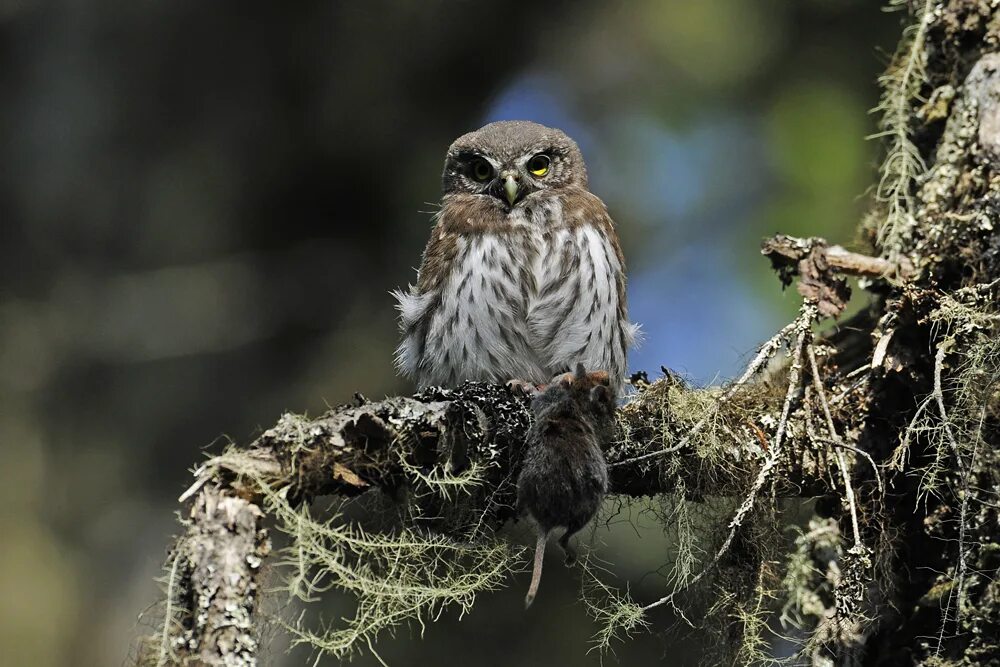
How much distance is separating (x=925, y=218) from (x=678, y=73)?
3319 millimetres

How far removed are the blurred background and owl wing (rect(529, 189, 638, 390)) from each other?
191 centimetres

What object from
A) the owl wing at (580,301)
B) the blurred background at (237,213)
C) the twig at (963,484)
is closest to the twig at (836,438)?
the twig at (963,484)

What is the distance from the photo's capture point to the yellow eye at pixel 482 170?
454 centimetres

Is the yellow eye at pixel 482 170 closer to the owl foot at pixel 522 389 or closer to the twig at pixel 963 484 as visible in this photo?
the owl foot at pixel 522 389

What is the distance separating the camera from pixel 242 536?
2.53 m

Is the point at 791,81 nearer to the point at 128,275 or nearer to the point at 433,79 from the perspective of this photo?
the point at 433,79

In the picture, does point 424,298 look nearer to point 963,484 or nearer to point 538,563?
point 538,563

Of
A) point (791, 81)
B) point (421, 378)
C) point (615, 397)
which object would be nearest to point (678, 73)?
point (791, 81)

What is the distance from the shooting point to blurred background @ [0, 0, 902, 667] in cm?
613

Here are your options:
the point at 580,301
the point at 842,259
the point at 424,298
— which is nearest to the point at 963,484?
the point at 842,259

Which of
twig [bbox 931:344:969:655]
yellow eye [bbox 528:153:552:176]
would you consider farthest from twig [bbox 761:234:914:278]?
yellow eye [bbox 528:153:552:176]

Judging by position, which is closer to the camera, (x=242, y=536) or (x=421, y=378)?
(x=242, y=536)

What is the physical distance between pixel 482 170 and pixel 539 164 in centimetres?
24

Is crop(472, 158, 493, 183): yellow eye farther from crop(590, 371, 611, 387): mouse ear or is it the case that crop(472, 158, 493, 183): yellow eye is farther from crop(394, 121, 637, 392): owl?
crop(590, 371, 611, 387): mouse ear
